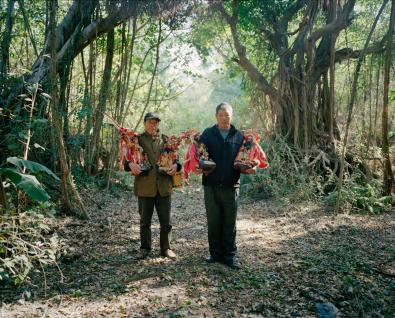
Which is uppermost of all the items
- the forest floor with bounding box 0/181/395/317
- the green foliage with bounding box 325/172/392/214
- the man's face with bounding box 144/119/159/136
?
the man's face with bounding box 144/119/159/136

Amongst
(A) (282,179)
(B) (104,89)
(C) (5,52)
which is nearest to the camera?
(C) (5,52)

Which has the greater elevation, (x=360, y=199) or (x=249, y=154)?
(x=249, y=154)

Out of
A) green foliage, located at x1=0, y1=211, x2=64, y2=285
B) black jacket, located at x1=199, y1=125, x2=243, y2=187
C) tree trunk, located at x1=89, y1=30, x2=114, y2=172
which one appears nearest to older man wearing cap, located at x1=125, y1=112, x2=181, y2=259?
black jacket, located at x1=199, y1=125, x2=243, y2=187

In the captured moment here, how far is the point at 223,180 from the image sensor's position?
429 centimetres

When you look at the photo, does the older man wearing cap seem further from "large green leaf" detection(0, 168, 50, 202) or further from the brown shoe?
"large green leaf" detection(0, 168, 50, 202)

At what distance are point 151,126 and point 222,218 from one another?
1.21 m

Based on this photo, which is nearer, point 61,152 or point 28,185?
point 28,185

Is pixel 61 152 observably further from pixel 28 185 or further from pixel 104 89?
pixel 104 89

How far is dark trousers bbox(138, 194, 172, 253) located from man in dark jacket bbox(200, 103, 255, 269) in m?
0.47

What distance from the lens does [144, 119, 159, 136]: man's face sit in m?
4.46

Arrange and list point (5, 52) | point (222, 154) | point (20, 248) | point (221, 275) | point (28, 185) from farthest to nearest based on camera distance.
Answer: point (5, 52)
point (222, 154)
point (221, 275)
point (20, 248)
point (28, 185)

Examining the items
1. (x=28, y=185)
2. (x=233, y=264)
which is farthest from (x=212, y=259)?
(x=28, y=185)

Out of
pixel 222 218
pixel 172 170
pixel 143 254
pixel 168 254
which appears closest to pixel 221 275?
Answer: pixel 222 218

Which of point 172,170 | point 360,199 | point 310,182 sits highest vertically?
point 172,170
